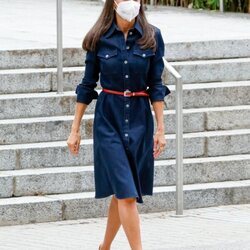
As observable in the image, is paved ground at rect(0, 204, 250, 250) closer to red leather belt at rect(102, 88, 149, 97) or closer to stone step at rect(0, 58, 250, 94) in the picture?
red leather belt at rect(102, 88, 149, 97)

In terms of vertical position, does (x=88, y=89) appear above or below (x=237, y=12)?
above

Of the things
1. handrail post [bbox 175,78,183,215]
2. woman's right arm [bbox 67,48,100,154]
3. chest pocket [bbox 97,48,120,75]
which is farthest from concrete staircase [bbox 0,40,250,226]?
chest pocket [bbox 97,48,120,75]

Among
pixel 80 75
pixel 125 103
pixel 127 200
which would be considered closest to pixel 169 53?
pixel 80 75

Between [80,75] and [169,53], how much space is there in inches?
47.0

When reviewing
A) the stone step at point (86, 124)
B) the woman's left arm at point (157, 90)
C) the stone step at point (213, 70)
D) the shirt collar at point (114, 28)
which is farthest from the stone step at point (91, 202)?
the shirt collar at point (114, 28)

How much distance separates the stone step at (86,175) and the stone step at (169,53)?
1505 mm

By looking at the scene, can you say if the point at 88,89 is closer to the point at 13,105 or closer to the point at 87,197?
the point at 87,197

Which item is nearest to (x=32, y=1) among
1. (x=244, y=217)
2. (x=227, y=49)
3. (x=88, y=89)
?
(x=227, y=49)

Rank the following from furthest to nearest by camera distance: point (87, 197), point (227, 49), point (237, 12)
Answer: point (237, 12) < point (227, 49) < point (87, 197)

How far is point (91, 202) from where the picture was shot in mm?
10789

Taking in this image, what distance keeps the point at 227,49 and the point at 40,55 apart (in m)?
2.06

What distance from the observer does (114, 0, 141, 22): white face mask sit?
27.8 feet

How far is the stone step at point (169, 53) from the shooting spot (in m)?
12.2

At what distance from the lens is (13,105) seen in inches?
457
